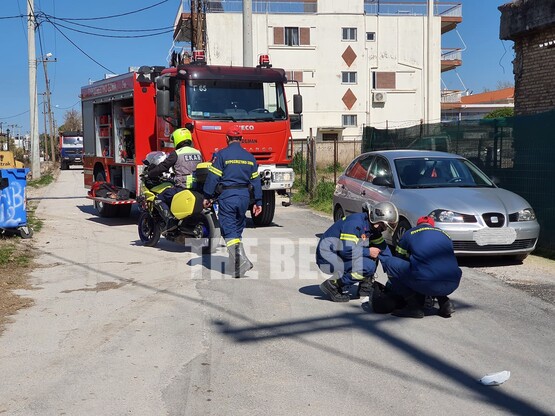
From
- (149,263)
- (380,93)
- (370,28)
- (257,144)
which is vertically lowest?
(149,263)

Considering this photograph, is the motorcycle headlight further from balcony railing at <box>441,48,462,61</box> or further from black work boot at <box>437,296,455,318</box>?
balcony railing at <box>441,48,462,61</box>

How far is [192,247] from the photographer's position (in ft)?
36.1

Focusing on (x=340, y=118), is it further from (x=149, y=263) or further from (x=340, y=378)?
(x=340, y=378)

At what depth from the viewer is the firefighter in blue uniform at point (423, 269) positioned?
6.47 metres

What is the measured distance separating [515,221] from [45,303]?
617cm

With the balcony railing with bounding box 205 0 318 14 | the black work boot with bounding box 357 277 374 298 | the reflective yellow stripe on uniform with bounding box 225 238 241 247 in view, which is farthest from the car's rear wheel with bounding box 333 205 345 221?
the balcony railing with bounding box 205 0 318 14

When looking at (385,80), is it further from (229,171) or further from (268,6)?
(229,171)

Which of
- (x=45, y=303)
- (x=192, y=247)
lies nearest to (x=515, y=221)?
(x=192, y=247)

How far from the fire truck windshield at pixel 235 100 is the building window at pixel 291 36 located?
36553 mm

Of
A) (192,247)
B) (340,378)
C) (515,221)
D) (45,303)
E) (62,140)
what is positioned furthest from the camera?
(62,140)

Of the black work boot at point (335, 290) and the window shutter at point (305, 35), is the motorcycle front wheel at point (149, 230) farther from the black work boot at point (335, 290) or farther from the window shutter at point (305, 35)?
the window shutter at point (305, 35)

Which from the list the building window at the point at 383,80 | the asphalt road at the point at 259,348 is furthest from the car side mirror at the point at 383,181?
the building window at the point at 383,80

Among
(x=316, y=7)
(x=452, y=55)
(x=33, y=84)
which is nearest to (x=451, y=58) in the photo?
(x=452, y=55)

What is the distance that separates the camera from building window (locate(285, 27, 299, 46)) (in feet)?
159
